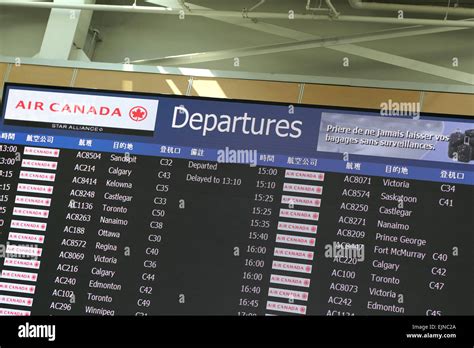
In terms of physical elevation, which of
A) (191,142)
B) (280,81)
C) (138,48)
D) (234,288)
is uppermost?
(138,48)

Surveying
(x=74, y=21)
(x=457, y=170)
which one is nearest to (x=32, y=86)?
(x=74, y=21)

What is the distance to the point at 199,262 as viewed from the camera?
558 centimetres

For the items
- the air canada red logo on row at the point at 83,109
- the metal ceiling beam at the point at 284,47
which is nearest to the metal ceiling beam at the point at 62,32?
the metal ceiling beam at the point at 284,47

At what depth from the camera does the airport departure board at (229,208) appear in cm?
536

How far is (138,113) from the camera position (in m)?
6.02

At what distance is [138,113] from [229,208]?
41.2 inches

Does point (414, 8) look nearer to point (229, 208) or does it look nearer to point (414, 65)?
point (414, 65)

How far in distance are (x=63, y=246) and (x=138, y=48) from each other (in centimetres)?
235

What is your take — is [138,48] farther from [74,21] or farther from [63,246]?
[63,246]

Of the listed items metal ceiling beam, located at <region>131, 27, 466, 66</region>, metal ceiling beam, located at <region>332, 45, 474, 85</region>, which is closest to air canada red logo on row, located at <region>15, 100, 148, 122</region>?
metal ceiling beam, located at <region>131, 27, 466, 66</region>

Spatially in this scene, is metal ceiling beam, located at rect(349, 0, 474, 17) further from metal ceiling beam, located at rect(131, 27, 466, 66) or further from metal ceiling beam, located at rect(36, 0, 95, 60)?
metal ceiling beam, located at rect(36, 0, 95, 60)

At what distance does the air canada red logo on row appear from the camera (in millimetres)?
6023

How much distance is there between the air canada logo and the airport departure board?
0.02 meters

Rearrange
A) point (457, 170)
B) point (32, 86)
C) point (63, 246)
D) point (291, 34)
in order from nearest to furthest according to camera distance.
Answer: point (457, 170) → point (63, 246) → point (32, 86) → point (291, 34)
